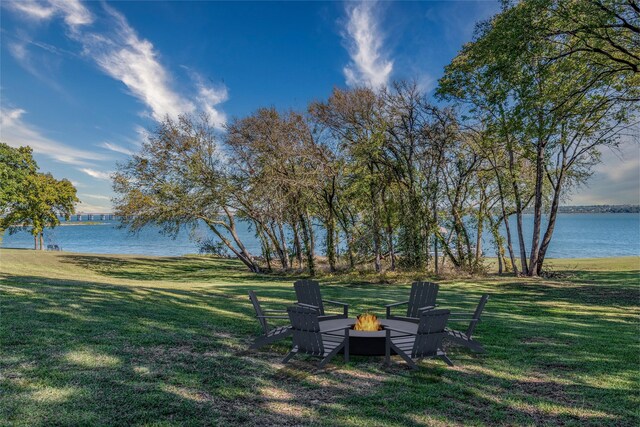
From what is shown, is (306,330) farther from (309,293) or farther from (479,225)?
(479,225)

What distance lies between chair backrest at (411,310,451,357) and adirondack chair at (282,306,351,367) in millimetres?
982

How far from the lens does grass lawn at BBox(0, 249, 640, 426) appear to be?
376 cm

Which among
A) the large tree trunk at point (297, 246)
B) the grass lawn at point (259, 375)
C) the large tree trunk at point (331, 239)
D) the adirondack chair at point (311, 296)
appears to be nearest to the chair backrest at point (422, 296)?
the grass lawn at point (259, 375)

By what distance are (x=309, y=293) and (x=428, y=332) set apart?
9.26 ft

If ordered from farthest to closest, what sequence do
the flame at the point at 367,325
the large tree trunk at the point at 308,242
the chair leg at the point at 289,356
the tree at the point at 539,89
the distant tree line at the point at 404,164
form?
1. the large tree trunk at the point at 308,242
2. the distant tree line at the point at 404,164
3. the tree at the point at 539,89
4. the flame at the point at 367,325
5. the chair leg at the point at 289,356

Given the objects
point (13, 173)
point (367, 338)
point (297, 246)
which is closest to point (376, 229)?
point (297, 246)

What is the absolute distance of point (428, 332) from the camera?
16.9ft

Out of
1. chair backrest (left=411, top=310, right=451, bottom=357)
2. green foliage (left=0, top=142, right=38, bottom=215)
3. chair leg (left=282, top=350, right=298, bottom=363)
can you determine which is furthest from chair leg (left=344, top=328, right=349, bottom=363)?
green foliage (left=0, top=142, right=38, bottom=215)

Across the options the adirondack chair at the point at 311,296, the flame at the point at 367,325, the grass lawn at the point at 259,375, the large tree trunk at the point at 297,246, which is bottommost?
the grass lawn at the point at 259,375

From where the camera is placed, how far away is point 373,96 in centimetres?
1800

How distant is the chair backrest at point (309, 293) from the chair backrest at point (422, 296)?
5.85ft

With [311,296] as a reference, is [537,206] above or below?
above

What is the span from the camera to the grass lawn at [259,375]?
376 cm

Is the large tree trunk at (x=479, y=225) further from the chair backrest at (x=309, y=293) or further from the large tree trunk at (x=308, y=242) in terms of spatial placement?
the chair backrest at (x=309, y=293)
